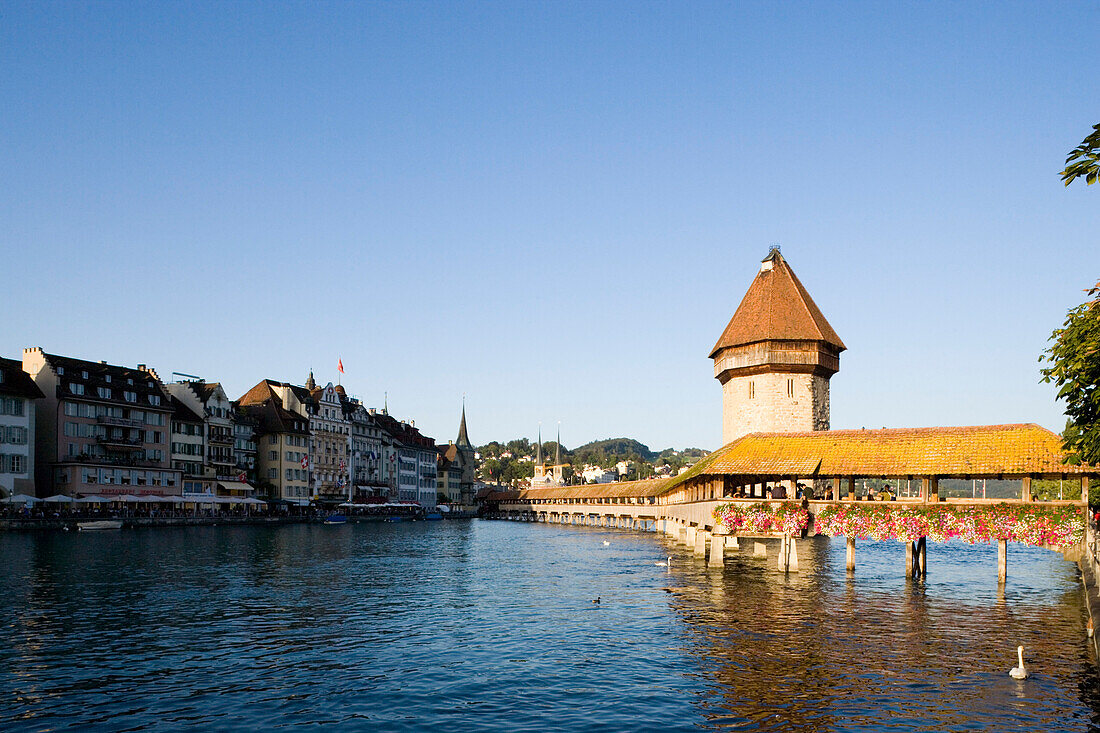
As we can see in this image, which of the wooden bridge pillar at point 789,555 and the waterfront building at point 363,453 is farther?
the waterfront building at point 363,453

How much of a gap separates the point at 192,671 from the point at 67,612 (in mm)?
11759

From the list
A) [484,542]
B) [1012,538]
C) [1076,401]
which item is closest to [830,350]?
[484,542]

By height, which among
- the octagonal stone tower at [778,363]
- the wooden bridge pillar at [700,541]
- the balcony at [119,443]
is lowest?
the wooden bridge pillar at [700,541]

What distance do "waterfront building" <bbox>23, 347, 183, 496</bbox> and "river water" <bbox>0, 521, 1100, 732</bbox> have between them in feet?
137

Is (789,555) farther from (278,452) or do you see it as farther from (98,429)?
(278,452)

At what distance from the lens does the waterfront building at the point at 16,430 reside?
78.8 metres

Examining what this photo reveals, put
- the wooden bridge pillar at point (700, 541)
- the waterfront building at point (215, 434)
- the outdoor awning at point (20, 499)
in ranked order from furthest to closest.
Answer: the waterfront building at point (215, 434) < the outdoor awning at point (20, 499) < the wooden bridge pillar at point (700, 541)

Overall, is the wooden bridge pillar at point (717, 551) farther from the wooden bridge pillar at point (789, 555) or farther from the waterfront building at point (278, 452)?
the waterfront building at point (278, 452)

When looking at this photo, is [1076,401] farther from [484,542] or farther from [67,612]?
[484,542]

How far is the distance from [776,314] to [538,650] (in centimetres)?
5317

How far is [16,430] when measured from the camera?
80062mm

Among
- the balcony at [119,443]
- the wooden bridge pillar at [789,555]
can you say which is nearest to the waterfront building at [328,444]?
the balcony at [119,443]

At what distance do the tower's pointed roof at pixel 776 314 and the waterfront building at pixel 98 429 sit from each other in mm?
55484

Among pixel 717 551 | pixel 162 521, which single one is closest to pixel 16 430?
pixel 162 521
